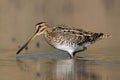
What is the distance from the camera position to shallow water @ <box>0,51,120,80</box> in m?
11.6

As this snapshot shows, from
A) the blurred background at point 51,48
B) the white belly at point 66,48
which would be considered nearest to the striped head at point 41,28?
the blurred background at point 51,48

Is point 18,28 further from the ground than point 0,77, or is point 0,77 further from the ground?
point 18,28

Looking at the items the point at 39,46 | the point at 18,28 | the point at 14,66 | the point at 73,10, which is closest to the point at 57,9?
the point at 73,10

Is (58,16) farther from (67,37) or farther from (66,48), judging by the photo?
(66,48)

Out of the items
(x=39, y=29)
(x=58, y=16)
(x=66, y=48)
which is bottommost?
(x=66, y=48)

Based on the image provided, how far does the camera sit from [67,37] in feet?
Answer: 47.8

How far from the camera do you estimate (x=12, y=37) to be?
656 inches

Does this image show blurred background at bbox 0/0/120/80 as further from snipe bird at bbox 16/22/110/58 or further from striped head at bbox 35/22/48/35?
striped head at bbox 35/22/48/35

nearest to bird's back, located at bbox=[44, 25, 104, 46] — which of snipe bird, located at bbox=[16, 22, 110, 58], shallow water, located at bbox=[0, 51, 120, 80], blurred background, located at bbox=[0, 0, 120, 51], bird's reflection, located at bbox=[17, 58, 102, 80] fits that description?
snipe bird, located at bbox=[16, 22, 110, 58]

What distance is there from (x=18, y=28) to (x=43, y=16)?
113cm

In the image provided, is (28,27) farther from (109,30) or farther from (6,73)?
(6,73)

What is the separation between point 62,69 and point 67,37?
2.20 meters

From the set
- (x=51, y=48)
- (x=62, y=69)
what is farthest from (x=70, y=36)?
(x=62, y=69)

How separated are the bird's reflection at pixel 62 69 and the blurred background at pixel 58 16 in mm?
3214
